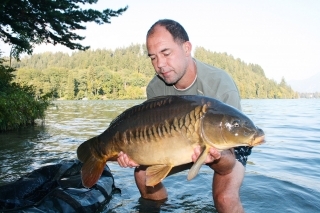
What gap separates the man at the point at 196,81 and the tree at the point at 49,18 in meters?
8.32

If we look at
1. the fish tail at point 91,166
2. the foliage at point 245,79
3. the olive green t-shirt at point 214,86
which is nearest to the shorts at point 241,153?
the olive green t-shirt at point 214,86

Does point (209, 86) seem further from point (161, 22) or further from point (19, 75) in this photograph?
point (19, 75)

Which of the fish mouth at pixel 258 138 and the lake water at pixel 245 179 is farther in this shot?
the lake water at pixel 245 179

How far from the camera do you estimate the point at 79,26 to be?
11.3 m

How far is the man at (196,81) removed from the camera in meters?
3.02

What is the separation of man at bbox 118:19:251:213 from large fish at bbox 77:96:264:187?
207 mm

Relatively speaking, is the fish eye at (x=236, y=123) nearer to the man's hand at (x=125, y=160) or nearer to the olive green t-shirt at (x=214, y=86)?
the olive green t-shirt at (x=214, y=86)

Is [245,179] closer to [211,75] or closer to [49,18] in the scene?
[211,75]

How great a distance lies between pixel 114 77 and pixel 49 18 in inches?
3228

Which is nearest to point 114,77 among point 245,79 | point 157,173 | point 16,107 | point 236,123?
point 245,79

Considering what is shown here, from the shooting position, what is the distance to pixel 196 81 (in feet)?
11.0

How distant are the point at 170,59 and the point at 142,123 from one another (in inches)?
31.8

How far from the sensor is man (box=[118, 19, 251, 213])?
3021 millimetres

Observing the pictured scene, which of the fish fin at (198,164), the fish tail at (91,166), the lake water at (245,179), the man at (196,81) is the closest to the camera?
the fish fin at (198,164)
